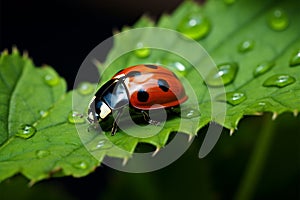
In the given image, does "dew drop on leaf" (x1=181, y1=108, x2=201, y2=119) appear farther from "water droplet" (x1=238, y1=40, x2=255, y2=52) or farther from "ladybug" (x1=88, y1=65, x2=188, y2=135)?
"water droplet" (x1=238, y1=40, x2=255, y2=52)

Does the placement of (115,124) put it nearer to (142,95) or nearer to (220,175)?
(142,95)

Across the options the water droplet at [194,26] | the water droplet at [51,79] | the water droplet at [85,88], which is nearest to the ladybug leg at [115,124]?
the water droplet at [85,88]

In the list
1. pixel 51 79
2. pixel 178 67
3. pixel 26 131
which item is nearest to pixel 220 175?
pixel 178 67

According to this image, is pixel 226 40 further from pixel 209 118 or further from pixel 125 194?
pixel 125 194

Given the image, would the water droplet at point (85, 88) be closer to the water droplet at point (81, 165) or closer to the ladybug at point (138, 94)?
the ladybug at point (138, 94)

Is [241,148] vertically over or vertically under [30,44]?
under

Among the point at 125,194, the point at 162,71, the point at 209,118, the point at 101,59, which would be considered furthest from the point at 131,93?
the point at 101,59
